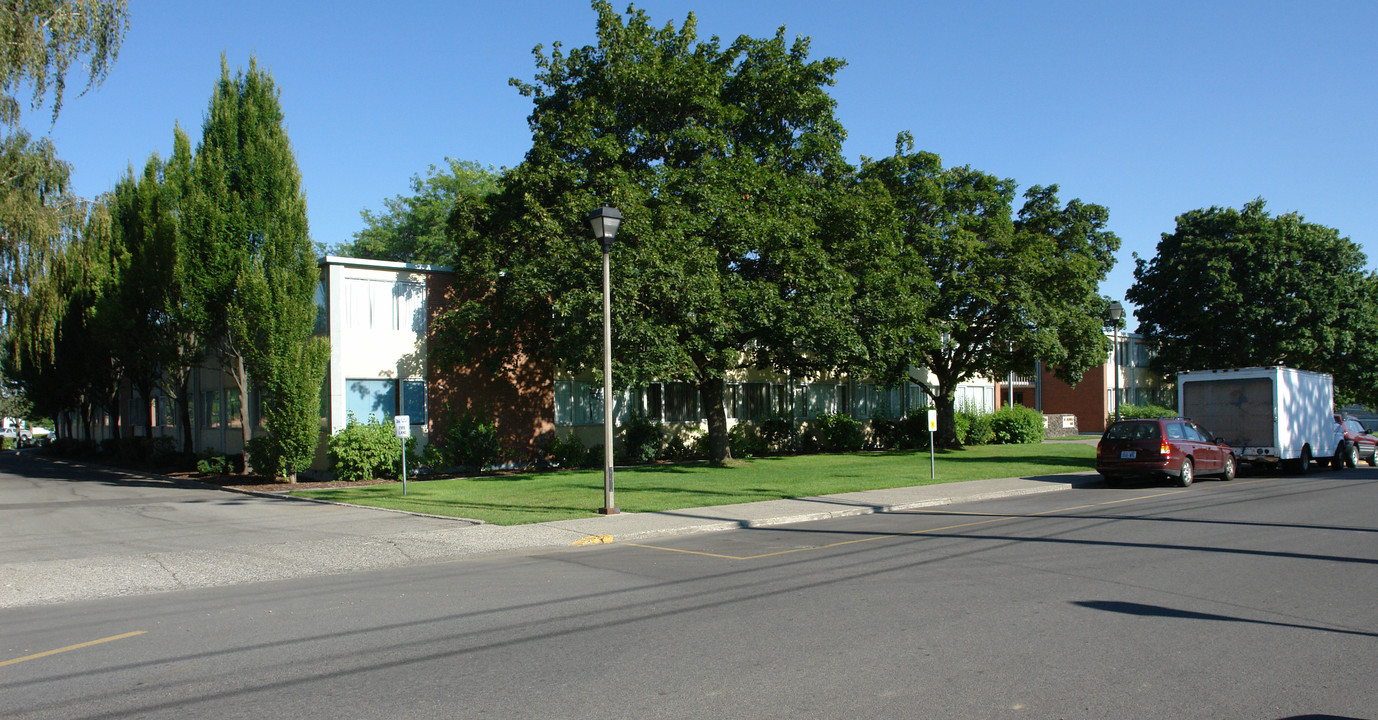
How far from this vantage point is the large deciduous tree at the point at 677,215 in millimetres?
20828

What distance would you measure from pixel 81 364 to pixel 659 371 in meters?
31.1

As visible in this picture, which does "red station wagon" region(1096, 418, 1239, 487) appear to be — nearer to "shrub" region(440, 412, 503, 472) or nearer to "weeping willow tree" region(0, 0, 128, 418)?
"shrub" region(440, 412, 503, 472)

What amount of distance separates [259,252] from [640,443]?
1274 cm

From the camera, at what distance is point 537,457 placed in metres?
27.8

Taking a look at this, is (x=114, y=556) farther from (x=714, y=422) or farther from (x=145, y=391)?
(x=145, y=391)

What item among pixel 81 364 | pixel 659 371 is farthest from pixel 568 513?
pixel 81 364

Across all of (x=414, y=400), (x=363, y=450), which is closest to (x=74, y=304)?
(x=414, y=400)

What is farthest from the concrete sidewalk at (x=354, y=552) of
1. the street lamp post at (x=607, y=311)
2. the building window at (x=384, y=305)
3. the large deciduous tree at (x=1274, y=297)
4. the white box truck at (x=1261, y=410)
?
the large deciduous tree at (x=1274, y=297)

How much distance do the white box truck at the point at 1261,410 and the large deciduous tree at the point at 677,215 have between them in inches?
402

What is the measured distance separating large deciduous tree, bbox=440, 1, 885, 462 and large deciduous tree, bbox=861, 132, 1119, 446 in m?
4.68

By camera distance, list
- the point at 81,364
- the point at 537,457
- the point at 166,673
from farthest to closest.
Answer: the point at 81,364, the point at 537,457, the point at 166,673

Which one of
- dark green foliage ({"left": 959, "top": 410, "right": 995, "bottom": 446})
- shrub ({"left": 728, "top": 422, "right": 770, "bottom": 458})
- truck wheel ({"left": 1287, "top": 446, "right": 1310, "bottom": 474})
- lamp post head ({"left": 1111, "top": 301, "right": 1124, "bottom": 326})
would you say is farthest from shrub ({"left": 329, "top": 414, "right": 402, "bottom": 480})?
truck wheel ({"left": 1287, "top": 446, "right": 1310, "bottom": 474})

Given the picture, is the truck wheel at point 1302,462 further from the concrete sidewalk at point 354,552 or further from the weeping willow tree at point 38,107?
the weeping willow tree at point 38,107

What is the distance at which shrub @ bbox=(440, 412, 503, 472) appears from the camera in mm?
25422
